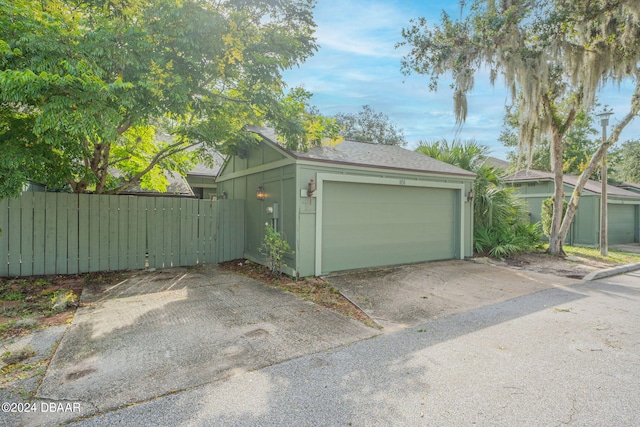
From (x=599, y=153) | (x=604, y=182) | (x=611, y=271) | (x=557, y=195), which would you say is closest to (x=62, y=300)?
(x=611, y=271)

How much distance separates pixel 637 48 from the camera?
740 cm

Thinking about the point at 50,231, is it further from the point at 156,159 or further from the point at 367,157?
the point at 367,157

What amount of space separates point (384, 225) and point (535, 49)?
547cm

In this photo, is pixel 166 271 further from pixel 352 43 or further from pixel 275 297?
pixel 352 43

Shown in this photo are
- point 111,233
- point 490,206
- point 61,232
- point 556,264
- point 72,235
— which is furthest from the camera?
point 490,206

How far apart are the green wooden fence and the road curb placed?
784 cm

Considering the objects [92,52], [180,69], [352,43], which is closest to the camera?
[92,52]

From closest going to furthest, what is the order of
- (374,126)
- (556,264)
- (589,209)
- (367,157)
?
(367,157) < (556,264) < (589,209) < (374,126)

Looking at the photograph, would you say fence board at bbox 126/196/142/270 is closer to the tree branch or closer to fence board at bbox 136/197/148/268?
fence board at bbox 136/197/148/268

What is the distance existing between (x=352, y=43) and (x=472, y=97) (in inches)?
129

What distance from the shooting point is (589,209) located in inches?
485

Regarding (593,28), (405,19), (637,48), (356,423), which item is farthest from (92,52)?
(637,48)

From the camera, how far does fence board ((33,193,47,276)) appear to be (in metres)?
6.05

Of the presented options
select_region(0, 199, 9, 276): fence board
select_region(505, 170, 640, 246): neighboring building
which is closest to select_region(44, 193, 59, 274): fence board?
select_region(0, 199, 9, 276): fence board
